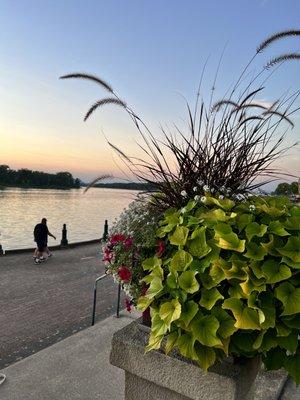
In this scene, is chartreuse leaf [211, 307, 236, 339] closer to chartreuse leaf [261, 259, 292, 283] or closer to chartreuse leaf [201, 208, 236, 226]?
chartreuse leaf [261, 259, 292, 283]

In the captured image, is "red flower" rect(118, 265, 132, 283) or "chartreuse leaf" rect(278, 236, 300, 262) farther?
"red flower" rect(118, 265, 132, 283)

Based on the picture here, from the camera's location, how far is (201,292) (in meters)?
1.88

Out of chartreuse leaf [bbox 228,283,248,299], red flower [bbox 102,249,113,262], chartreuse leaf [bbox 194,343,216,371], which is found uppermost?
chartreuse leaf [bbox 228,283,248,299]

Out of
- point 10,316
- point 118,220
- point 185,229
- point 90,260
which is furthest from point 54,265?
point 185,229

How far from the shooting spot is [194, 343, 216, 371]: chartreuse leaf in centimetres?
182

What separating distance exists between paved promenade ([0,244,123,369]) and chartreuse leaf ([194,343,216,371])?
4.51 m

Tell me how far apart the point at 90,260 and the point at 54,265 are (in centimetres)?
165

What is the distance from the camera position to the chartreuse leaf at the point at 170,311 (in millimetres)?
1782

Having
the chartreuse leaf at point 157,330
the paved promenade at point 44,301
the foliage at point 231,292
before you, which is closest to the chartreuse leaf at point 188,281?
the foliage at point 231,292

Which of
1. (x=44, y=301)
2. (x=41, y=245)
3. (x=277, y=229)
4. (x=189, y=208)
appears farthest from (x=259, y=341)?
(x=41, y=245)

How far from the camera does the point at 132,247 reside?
2.47 meters

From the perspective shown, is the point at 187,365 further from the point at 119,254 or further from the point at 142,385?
the point at 119,254

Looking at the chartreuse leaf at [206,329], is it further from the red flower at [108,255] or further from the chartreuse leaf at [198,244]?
the red flower at [108,255]

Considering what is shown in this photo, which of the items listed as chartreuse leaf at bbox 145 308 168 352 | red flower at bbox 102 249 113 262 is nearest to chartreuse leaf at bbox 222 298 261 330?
chartreuse leaf at bbox 145 308 168 352
